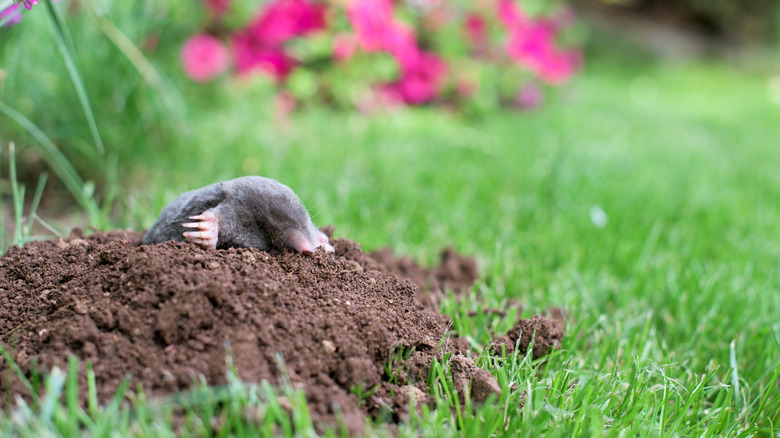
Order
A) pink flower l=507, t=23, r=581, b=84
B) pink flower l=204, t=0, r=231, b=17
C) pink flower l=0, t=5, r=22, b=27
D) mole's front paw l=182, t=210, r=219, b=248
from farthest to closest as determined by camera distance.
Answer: pink flower l=507, t=23, r=581, b=84 < pink flower l=204, t=0, r=231, b=17 < pink flower l=0, t=5, r=22, b=27 < mole's front paw l=182, t=210, r=219, b=248

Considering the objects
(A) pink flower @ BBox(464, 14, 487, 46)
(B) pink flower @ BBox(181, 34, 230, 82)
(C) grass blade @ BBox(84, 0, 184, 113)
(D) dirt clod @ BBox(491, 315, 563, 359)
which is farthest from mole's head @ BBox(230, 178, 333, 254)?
(A) pink flower @ BBox(464, 14, 487, 46)

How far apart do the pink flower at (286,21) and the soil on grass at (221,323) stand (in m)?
3.74

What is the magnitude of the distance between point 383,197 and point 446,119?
227 cm

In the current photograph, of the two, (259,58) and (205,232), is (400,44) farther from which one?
(205,232)

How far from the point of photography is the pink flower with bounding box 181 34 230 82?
4.26 m

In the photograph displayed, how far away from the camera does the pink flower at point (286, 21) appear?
16.3 feet

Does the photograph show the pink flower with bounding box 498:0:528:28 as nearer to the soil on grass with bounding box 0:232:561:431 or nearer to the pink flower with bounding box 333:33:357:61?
the pink flower with bounding box 333:33:357:61

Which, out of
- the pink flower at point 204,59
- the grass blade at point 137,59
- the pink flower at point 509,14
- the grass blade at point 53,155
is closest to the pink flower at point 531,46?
the pink flower at point 509,14

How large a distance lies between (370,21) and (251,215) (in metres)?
3.66

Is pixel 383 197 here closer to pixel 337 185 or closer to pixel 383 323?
pixel 337 185

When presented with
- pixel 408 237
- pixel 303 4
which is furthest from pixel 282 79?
pixel 408 237

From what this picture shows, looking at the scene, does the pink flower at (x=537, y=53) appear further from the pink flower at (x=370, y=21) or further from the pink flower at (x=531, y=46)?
the pink flower at (x=370, y=21)

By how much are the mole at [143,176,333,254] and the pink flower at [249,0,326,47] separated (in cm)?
365

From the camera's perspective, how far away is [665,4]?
14109mm
